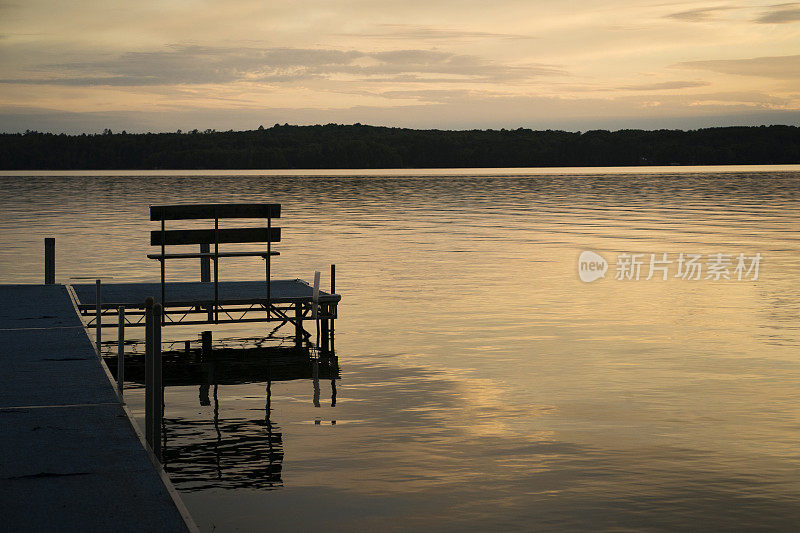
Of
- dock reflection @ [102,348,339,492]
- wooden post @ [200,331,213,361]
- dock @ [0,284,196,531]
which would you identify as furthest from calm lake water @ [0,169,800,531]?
dock @ [0,284,196,531]

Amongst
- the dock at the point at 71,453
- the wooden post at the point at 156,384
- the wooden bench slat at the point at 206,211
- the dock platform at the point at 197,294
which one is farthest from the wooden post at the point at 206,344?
the wooden post at the point at 156,384

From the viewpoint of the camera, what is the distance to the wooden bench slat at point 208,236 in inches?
752

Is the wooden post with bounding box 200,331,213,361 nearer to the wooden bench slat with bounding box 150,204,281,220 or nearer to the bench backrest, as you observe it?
the bench backrest

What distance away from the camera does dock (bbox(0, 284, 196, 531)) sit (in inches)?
306

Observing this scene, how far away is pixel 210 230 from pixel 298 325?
3617mm

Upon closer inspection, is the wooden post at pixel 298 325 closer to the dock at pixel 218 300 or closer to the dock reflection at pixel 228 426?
the dock at pixel 218 300

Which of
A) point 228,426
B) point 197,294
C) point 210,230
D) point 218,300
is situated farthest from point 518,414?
point 197,294

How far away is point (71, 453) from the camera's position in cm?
933

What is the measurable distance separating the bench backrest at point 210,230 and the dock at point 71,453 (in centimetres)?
457

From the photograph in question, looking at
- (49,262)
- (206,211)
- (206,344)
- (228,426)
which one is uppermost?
(206,211)

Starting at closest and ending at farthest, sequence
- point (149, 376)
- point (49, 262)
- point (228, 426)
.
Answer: point (149, 376) → point (228, 426) → point (49, 262)

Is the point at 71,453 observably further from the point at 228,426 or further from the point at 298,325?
the point at 298,325

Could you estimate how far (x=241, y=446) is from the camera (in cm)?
1273

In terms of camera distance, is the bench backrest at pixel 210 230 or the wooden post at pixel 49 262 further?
the wooden post at pixel 49 262
